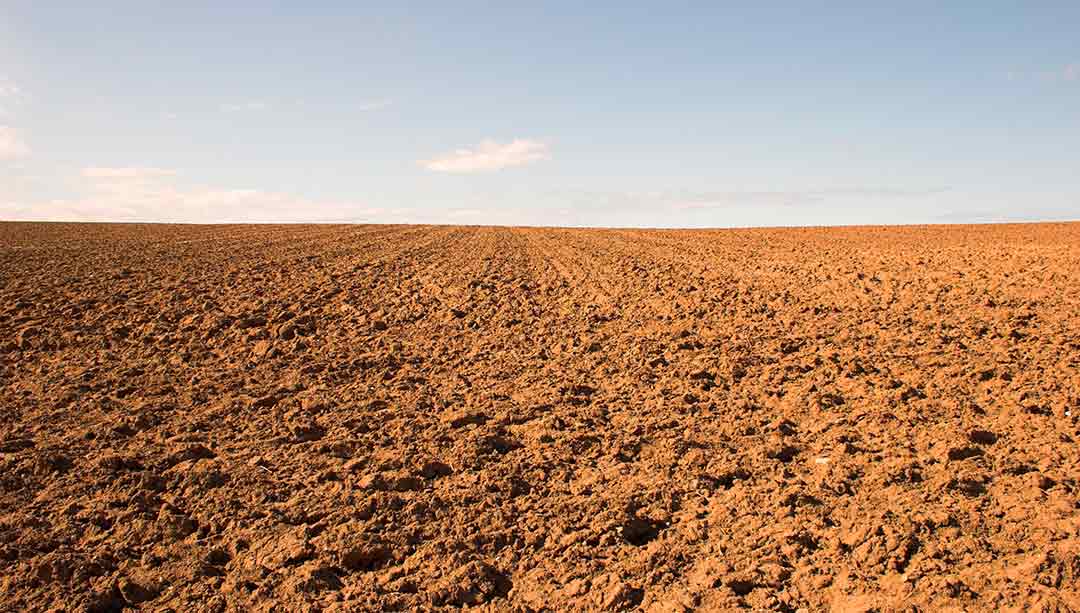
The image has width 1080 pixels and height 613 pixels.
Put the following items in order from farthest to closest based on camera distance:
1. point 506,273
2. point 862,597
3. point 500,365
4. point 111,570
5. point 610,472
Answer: point 506,273 → point 500,365 → point 610,472 → point 111,570 → point 862,597

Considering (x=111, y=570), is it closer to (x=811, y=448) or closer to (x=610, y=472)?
(x=610, y=472)

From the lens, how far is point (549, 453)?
19.4 feet

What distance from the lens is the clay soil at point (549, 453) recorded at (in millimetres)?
4148

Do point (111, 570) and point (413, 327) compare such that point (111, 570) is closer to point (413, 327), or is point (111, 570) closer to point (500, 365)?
point (500, 365)

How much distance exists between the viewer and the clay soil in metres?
4.15

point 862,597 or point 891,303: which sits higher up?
point 891,303

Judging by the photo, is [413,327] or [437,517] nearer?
[437,517]

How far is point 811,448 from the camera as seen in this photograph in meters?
5.77

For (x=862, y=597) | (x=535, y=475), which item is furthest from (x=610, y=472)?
(x=862, y=597)

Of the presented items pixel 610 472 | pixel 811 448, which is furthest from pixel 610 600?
pixel 811 448

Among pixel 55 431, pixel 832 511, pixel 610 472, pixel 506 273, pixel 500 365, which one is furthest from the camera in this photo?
pixel 506 273

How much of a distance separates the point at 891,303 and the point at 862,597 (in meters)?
8.03

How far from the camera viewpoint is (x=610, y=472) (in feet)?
18.1

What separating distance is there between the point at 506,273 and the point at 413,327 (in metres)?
5.75
